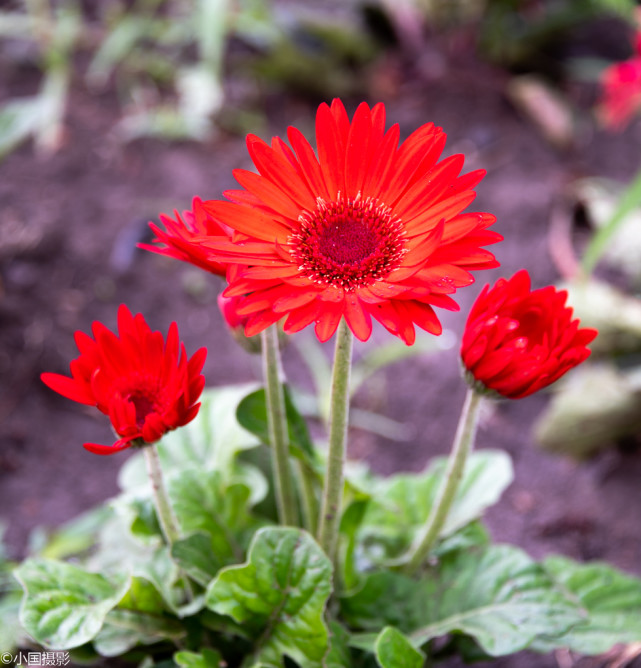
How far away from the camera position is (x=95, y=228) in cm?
261

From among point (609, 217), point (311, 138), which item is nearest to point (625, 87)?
point (609, 217)

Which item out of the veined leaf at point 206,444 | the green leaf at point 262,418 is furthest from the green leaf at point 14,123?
the green leaf at point 262,418

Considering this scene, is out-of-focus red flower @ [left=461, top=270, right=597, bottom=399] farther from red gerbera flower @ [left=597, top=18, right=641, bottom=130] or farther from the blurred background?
red gerbera flower @ [left=597, top=18, right=641, bottom=130]

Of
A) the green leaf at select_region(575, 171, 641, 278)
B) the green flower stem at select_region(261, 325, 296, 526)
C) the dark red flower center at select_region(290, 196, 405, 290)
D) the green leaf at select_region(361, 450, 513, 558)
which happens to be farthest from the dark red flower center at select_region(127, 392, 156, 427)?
the green leaf at select_region(575, 171, 641, 278)

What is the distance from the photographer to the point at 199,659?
1.06 m

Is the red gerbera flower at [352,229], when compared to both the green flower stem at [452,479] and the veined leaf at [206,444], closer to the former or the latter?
the green flower stem at [452,479]

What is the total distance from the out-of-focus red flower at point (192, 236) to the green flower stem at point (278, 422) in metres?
0.14

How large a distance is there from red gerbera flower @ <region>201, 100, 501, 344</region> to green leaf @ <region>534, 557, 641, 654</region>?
66cm

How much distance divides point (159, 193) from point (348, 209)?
6.36 feet

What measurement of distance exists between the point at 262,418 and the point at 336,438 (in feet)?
0.77

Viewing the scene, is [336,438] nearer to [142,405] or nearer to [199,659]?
[142,405]

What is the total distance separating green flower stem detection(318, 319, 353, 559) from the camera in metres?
0.90

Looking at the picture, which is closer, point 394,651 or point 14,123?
point 394,651

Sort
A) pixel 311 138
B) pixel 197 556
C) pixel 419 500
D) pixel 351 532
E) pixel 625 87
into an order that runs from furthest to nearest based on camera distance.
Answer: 1. pixel 311 138
2. pixel 625 87
3. pixel 419 500
4. pixel 351 532
5. pixel 197 556
